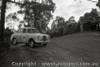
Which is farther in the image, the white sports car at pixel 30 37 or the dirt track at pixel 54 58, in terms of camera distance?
the white sports car at pixel 30 37

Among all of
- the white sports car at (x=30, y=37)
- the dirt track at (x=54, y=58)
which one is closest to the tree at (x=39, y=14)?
the white sports car at (x=30, y=37)

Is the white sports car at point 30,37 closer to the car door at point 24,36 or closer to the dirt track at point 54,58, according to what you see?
the car door at point 24,36

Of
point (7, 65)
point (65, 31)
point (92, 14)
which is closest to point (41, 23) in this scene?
point (65, 31)

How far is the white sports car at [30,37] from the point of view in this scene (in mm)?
12953

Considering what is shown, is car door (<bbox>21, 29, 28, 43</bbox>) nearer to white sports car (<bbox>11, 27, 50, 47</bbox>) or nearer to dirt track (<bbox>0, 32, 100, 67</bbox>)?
white sports car (<bbox>11, 27, 50, 47</bbox>)

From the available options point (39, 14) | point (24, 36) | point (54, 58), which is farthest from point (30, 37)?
point (39, 14)

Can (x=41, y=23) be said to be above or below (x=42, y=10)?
below

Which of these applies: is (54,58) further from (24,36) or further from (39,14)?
(39,14)

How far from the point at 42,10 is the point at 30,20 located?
16.1 feet

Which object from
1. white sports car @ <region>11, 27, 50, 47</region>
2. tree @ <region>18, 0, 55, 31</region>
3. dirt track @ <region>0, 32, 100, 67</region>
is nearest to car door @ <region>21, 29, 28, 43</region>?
white sports car @ <region>11, 27, 50, 47</region>

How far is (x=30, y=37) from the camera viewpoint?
43.8 ft

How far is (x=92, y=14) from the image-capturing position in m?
72.4

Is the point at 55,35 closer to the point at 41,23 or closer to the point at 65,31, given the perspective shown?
the point at 65,31

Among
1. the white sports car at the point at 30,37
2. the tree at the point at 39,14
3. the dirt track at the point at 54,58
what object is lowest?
the dirt track at the point at 54,58
